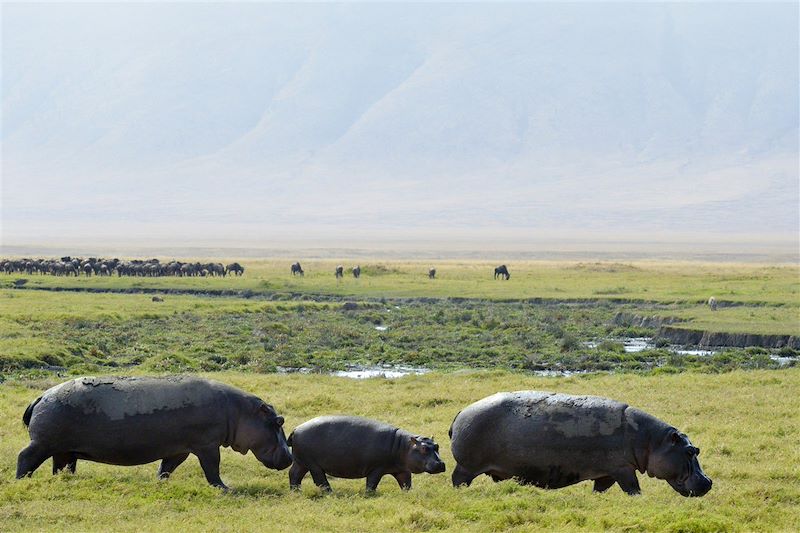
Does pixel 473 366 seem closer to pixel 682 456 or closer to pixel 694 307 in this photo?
pixel 682 456

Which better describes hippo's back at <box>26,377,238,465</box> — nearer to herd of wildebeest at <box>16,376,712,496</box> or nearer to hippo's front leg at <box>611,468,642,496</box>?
herd of wildebeest at <box>16,376,712,496</box>

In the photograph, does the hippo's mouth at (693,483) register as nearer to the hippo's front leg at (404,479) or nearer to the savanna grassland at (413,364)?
the savanna grassland at (413,364)

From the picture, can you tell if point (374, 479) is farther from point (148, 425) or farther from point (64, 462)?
point (64, 462)

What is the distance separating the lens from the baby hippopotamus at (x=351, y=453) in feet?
51.1

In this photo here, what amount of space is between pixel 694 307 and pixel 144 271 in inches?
1625

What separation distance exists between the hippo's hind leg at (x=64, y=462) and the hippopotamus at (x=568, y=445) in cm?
528

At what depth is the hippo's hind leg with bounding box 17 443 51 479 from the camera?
1538 centimetres

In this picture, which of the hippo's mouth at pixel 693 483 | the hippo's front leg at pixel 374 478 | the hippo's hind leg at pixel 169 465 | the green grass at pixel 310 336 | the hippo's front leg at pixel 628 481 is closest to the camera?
the hippo's mouth at pixel 693 483

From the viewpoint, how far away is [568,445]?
50.5 feet

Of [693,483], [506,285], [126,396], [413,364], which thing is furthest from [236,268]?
[693,483]

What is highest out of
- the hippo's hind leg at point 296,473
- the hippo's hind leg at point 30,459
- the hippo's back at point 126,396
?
the hippo's back at point 126,396

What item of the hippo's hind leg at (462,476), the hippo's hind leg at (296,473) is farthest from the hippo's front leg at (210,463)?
the hippo's hind leg at (462,476)

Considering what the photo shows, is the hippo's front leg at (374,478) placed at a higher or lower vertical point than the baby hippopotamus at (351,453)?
lower

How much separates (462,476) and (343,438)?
1.74 meters
